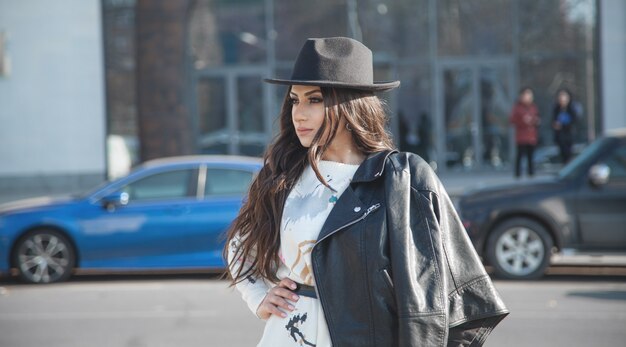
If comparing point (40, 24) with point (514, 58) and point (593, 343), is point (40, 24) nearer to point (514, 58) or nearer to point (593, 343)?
point (514, 58)

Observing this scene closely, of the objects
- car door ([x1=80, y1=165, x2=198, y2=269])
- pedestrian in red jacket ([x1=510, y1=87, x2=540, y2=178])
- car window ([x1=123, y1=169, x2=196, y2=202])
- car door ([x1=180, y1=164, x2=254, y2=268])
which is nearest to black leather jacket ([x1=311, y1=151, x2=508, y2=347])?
car door ([x1=180, y1=164, x2=254, y2=268])

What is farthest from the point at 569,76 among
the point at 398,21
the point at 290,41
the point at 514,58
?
the point at 290,41

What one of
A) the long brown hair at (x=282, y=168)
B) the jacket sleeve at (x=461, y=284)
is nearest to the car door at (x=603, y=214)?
the long brown hair at (x=282, y=168)

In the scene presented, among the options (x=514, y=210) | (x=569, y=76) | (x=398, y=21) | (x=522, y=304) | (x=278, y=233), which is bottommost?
(x=522, y=304)

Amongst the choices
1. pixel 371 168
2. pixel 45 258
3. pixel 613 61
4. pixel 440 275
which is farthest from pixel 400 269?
pixel 613 61

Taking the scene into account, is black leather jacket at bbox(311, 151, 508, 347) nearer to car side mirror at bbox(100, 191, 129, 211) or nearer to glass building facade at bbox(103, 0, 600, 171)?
car side mirror at bbox(100, 191, 129, 211)

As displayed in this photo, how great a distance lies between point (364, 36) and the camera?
790 inches

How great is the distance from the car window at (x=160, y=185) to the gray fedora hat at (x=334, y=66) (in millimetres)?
7409

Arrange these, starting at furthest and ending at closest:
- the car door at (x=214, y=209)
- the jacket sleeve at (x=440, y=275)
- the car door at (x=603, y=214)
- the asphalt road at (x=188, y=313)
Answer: the car door at (x=214, y=209) < the car door at (x=603, y=214) < the asphalt road at (x=188, y=313) < the jacket sleeve at (x=440, y=275)

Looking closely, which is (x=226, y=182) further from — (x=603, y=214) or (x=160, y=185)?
(x=603, y=214)

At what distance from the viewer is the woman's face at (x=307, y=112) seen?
268cm

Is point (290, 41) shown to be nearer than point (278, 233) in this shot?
No

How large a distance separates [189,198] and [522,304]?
3.93 metres

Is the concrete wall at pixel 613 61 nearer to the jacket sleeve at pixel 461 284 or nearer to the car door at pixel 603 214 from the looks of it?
the car door at pixel 603 214
